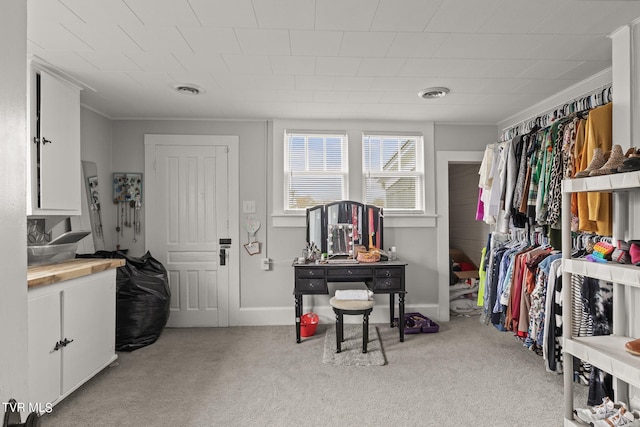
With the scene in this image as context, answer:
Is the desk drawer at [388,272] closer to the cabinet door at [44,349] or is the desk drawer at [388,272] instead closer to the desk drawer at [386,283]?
the desk drawer at [386,283]

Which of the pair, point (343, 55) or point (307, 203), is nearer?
point (343, 55)

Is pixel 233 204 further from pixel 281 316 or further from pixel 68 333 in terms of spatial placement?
pixel 68 333

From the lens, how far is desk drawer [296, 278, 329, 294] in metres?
3.52

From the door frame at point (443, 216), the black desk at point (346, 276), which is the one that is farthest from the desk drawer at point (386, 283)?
the door frame at point (443, 216)

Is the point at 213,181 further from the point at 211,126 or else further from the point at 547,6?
the point at 547,6

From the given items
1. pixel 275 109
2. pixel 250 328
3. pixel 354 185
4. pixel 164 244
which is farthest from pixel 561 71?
pixel 164 244

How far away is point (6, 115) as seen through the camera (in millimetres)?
565

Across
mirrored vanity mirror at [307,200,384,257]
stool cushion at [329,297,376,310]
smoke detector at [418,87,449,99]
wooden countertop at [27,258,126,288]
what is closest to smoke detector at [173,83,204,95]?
wooden countertop at [27,258,126,288]

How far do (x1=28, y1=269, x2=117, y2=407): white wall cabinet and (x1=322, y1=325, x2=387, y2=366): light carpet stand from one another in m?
1.75

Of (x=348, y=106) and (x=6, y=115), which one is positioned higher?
(x=348, y=106)

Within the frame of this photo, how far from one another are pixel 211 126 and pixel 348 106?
1.61 metres

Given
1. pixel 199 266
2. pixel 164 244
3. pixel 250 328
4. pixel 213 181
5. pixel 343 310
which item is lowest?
pixel 250 328

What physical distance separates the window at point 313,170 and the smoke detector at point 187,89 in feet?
3.97

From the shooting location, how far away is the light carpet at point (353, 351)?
3.01m
